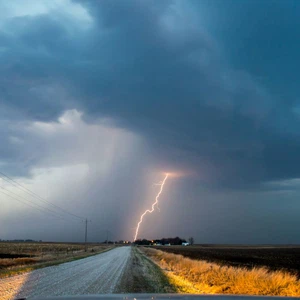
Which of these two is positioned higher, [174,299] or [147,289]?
[174,299]

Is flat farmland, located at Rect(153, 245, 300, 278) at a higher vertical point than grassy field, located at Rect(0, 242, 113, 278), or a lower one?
lower

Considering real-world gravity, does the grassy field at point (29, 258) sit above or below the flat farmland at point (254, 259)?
above

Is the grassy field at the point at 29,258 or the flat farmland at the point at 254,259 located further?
the flat farmland at the point at 254,259

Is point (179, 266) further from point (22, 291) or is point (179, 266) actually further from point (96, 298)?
point (96, 298)

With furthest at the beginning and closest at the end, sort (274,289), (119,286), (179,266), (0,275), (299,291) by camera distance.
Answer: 1. (179,266)
2. (0,275)
3. (119,286)
4. (274,289)
5. (299,291)

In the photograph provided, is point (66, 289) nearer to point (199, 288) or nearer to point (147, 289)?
point (147, 289)

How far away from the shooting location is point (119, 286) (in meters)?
19.6

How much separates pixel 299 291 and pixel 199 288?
506 cm

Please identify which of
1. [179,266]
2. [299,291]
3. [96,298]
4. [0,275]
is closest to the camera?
[96,298]

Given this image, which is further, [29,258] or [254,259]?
[254,259]

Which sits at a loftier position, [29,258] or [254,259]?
[29,258]

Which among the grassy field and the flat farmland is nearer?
the grassy field

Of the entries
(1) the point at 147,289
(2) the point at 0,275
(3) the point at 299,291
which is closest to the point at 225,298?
(3) the point at 299,291

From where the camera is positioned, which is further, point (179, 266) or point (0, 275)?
point (179, 266)
